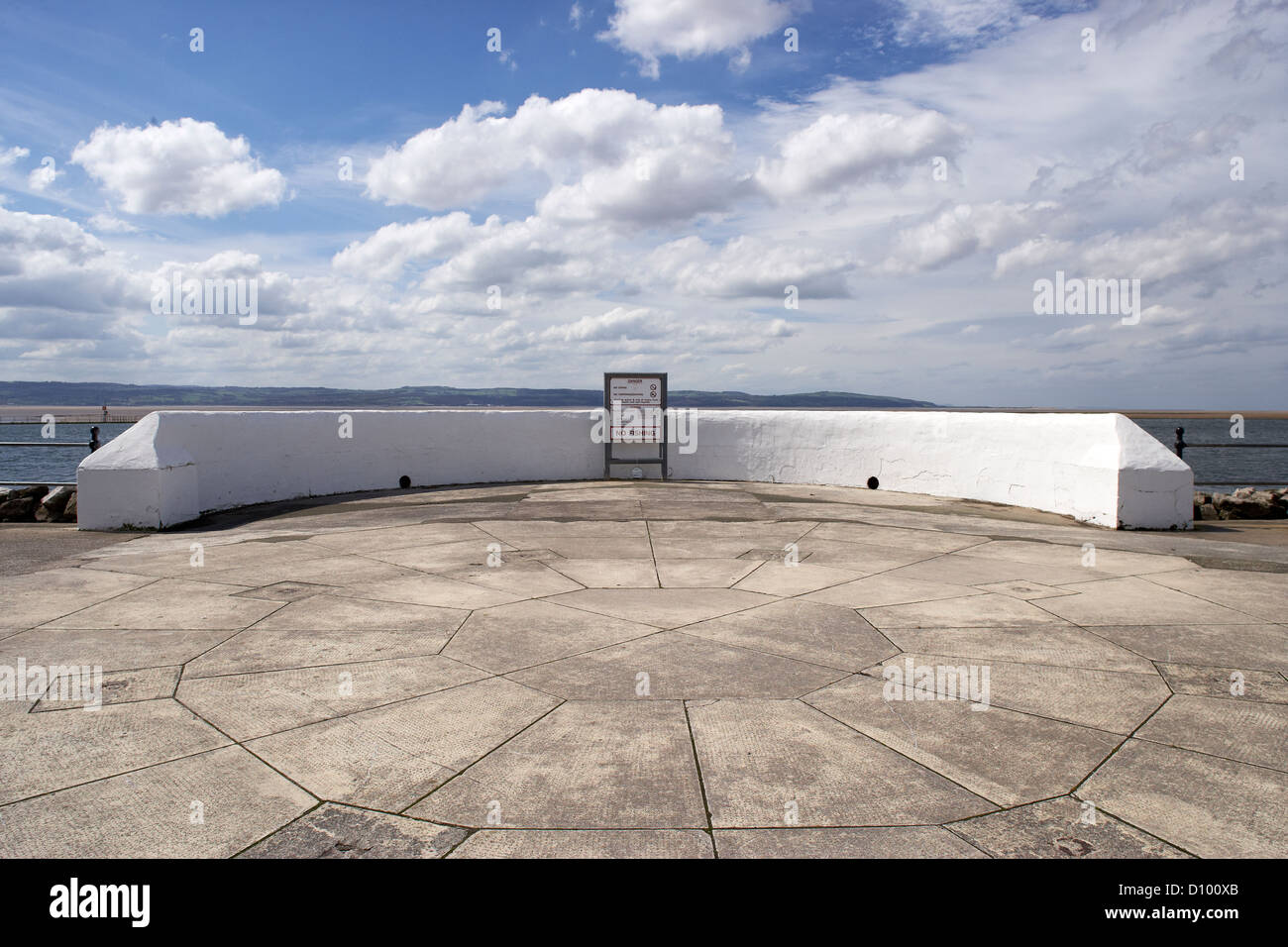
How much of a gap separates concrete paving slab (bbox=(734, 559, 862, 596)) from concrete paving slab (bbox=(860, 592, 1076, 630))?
0.83 m

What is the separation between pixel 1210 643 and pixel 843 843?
383 centimetres

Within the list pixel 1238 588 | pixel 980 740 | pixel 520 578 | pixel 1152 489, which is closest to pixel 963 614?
pixel 980 740

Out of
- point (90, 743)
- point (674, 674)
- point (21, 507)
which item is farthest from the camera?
point (21, 507)

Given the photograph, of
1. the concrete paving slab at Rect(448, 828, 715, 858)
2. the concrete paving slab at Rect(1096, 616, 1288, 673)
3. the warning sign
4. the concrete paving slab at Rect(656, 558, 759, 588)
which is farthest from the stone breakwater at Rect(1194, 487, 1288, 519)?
the concrete paving slab at Rect(448, 828, 715, 858)

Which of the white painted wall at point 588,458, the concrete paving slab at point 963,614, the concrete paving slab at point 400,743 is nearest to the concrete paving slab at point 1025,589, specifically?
the concrete paving slab at point 963,614

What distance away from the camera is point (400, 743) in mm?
3721

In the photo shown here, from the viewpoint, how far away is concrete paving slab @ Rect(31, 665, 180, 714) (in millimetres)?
4156

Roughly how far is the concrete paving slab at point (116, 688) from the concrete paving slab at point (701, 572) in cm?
381

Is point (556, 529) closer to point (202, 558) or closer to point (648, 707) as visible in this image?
point (202, 558)

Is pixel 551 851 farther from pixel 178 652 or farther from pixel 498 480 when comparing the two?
pixel 498 480

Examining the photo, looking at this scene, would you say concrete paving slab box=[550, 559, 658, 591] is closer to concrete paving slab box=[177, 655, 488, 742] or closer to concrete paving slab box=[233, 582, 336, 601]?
concrete paving slab box=[233, 582, 336, 601]

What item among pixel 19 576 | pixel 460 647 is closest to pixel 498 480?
pixel 19 576

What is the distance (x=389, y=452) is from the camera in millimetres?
14352
